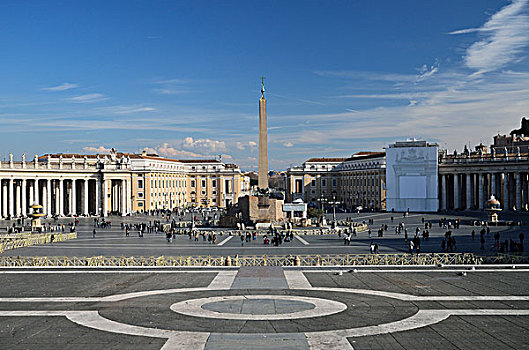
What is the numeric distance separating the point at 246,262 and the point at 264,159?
94.4 feet

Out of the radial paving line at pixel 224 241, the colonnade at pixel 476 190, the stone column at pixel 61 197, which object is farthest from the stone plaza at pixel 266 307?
the colonnade at pixel 476 190

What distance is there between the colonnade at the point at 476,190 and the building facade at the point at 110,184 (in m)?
44.2

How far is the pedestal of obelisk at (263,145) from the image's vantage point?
58.4 metres

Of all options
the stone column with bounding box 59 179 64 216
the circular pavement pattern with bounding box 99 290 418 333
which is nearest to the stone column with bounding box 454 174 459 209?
the stone column with bounding box 59 179 64 216

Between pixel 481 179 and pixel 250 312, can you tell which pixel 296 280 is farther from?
pixel 481 179

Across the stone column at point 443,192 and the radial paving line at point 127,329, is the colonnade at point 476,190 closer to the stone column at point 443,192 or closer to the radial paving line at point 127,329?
the stone column at point 443,192

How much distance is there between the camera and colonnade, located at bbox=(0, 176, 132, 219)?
81250 millimetres

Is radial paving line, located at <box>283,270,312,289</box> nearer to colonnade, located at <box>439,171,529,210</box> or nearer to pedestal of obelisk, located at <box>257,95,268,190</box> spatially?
pedestal of obelisk, located at <box>257,95,268,190</box>

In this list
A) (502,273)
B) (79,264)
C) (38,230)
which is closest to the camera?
(502,273)

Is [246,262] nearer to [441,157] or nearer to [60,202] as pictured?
[60,202]

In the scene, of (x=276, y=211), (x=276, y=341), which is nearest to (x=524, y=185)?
(x=276, y=211)

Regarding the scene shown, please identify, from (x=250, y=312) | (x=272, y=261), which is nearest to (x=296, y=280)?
(x=272, y=261)

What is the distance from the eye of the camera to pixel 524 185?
325 ft

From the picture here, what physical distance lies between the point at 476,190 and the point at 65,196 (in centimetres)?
7024
